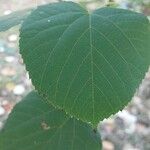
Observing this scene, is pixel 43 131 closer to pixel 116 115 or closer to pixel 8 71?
pixel 116 115

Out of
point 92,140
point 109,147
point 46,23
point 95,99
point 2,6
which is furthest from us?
point 2,6

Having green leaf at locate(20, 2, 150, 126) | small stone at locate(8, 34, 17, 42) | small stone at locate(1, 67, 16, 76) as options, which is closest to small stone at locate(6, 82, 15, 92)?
small stone at locate(1, 67, 16, 76)

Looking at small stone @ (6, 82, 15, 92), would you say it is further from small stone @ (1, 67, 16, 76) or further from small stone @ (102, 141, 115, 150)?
small stone @ (102, 141, 115, 150)

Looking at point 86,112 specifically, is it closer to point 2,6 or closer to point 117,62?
point 117,62

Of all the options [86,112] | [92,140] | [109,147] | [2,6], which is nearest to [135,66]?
[86,112]

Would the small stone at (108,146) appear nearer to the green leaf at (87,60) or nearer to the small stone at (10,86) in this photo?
the small stone at (10,86)
